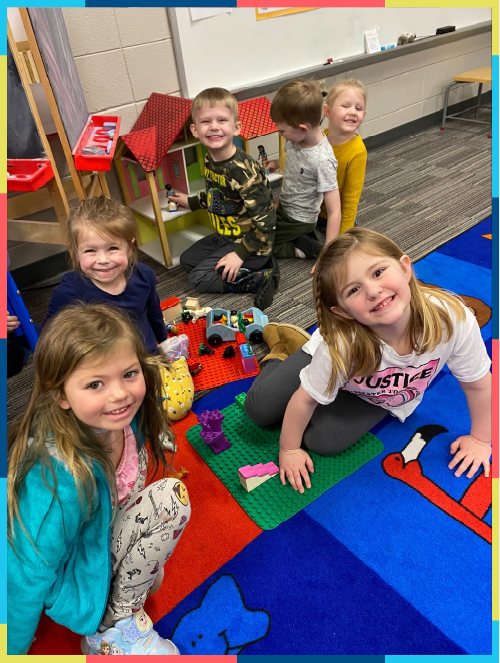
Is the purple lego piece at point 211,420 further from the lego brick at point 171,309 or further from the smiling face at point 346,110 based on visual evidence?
the smiling face at point 346,110

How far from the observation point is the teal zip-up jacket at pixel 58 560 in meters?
0.75

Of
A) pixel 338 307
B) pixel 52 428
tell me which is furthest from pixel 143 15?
pixel 52 428

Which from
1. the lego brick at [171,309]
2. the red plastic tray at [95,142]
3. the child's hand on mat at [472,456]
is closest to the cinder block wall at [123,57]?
the red plastic tray at [95,142]

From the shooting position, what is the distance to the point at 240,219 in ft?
6.81

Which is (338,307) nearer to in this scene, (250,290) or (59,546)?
(59,546)

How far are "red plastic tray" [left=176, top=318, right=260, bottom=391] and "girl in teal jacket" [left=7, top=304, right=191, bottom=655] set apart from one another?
62 cm

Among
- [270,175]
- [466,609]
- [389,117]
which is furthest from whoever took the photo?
[389,117]

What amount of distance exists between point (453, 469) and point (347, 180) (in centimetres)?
141

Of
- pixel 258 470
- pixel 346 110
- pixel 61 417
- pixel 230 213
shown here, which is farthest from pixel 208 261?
pixel 61 417

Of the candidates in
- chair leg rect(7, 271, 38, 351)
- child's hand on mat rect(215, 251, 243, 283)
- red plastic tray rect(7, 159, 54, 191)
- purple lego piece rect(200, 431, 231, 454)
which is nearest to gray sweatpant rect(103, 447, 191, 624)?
purple lego piece rect(200, 431, 231, 454)

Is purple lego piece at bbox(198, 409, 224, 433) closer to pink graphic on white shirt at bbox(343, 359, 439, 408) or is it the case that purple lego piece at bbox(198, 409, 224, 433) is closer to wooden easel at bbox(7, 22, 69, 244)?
pink graphic on white shirt at bbox(343, 359, 439, 408)

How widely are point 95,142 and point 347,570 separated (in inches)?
67.6

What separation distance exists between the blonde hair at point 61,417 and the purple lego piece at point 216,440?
449 mm

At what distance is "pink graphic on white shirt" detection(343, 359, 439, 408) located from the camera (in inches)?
44.7
